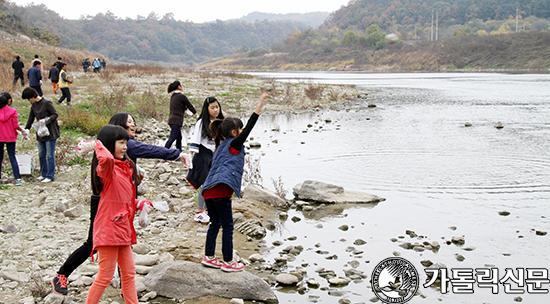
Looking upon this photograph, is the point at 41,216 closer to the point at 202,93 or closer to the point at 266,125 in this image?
the point at 266,125

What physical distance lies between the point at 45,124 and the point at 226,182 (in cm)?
449

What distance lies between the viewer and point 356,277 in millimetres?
5203

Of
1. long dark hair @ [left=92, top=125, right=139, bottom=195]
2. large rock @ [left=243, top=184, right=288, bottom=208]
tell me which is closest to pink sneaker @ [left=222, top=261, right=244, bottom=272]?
long dark hair @ [left=92, top=125, right=139, bottom=195]

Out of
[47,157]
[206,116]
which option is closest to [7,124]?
[47,157]

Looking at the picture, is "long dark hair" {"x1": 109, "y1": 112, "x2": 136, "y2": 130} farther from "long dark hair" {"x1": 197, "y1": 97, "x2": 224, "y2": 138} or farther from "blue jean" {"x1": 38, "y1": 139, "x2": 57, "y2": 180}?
"blue jean" {"x1": 38, "y1": 139, "x2": 57, "y2": 180}

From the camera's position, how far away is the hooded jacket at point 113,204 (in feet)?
11.2

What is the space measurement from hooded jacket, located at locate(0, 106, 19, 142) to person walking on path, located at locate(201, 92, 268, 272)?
4.41 meters

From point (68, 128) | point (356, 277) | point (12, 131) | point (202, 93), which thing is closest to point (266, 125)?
point (202, 93)

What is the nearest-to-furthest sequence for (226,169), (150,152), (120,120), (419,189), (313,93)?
(120,120) < (150,152) < (226,169) < (419,189) < (313,93)

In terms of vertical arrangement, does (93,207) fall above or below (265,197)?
above

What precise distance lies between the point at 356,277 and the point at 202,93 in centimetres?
1936

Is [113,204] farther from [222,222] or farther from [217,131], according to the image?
[217,131]

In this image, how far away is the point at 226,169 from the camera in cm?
449

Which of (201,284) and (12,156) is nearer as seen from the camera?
(201,284)
